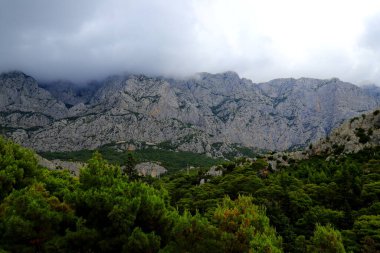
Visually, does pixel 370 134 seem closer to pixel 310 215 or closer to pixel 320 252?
pixel 310 215

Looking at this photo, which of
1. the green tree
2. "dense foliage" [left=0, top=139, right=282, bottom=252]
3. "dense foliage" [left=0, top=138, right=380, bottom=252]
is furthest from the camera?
the green tree

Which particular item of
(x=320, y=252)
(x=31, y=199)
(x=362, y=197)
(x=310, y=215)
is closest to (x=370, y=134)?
(x=362, y=197)

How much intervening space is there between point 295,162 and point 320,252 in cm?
8846

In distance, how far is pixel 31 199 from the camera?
106 ft

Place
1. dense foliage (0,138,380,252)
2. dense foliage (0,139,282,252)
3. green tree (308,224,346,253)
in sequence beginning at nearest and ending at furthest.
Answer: dense foliage (0,139,282,252)
dense foliage (0,138,380,252)
green tree (308,224,346,253)

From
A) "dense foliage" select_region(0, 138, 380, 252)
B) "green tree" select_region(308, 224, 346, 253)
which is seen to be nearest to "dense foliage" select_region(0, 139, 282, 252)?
"dense foliage" select_region(0, 138, 380, 252)

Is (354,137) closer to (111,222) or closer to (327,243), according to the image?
(327,243)

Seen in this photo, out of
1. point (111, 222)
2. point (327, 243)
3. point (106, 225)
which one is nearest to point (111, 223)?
point (111, 222)

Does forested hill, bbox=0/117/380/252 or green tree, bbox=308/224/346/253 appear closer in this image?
forested hill, bbox=0/117/380/252

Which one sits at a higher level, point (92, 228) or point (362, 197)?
point (92, 228)

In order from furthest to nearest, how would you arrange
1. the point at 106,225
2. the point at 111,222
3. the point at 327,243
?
1. the point at 327,243
2. the point at 106,225
3. the point at 111,222

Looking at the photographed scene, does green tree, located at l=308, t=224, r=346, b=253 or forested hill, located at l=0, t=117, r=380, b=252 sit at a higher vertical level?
forested hill, located at l=0, t=117, r=380, b=252

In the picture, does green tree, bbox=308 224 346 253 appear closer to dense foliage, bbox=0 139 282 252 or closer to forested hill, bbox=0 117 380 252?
forested hill, bbox=0 117 380 252

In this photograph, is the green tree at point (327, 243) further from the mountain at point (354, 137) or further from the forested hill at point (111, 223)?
the mountain at point (354, 137)
